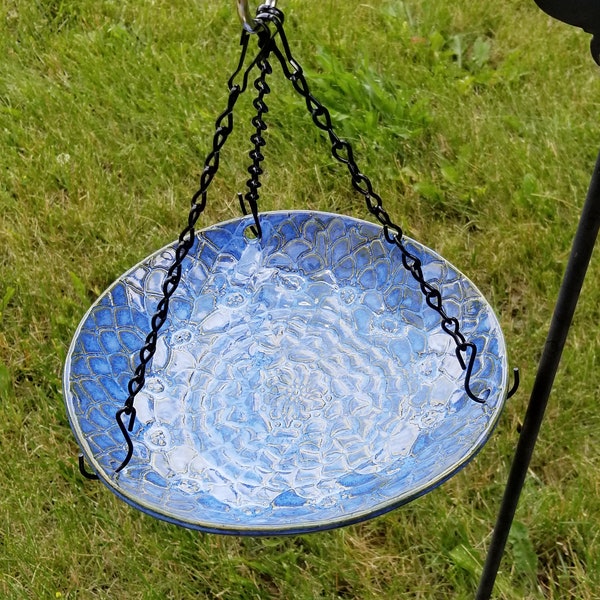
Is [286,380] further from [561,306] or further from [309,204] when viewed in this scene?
[309,204]

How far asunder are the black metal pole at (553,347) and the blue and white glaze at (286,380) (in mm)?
60

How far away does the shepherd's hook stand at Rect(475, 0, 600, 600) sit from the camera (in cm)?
90

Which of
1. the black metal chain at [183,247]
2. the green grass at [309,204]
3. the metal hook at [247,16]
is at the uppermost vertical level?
the metal hook at [247,16]

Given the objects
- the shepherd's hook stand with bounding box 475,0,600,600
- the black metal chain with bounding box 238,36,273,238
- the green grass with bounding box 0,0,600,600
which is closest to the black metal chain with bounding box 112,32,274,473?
the black metal chain with bounding box 238,36,273,238

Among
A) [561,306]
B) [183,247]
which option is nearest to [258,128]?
[183,247]

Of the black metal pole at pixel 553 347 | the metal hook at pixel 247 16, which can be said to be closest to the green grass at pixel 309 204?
the black metal pole at pixel 553 347

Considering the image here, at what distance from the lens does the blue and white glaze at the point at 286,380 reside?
1.18 meters

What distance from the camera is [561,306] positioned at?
112cm

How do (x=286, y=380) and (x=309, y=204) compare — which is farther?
(x=309, y=204)

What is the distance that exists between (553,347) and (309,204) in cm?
144

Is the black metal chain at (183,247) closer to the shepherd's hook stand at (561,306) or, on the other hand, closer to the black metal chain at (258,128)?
the black metal chain at (258,128)

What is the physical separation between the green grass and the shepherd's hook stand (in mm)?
416

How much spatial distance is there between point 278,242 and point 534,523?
0.82 metres

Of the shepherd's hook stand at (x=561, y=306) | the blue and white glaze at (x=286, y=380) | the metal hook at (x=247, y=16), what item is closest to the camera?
the shepherd's hook stand at (x=561, y=306)
